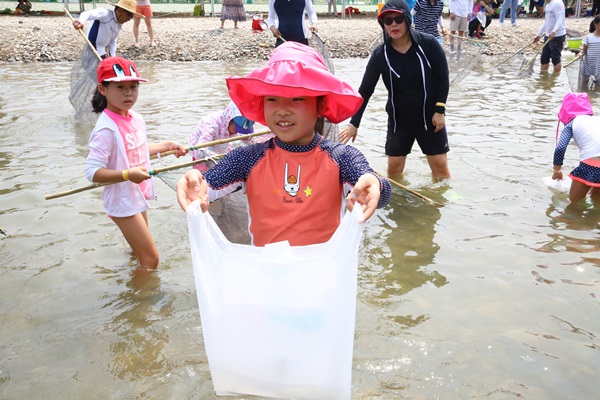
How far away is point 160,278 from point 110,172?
Result: 3.09ft

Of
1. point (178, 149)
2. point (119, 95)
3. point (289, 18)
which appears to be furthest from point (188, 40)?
point (119, 95)

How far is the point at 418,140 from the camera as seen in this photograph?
5070 mm

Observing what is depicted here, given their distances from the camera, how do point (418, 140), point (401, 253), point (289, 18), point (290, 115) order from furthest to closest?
1. point (289, 18)
2. point (418, 140)
3. point (401, 253)
4. point (290, 115)

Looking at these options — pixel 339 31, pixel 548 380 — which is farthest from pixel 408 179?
pixel 339 31

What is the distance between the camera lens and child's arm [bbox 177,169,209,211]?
6.89ft

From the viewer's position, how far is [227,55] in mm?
14086

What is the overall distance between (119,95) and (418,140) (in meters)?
2.67

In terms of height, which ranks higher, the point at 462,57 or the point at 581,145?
the point at 462,57

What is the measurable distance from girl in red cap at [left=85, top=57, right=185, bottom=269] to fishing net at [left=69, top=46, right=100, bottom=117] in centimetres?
370

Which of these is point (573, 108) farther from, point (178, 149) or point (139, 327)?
point (139, 327)

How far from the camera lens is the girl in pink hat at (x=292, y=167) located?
2.20 m

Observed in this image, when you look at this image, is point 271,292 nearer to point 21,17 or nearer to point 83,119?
point 83,119

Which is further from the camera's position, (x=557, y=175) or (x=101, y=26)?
(x=101, y=26)

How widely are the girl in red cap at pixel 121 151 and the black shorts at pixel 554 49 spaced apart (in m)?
10.4
